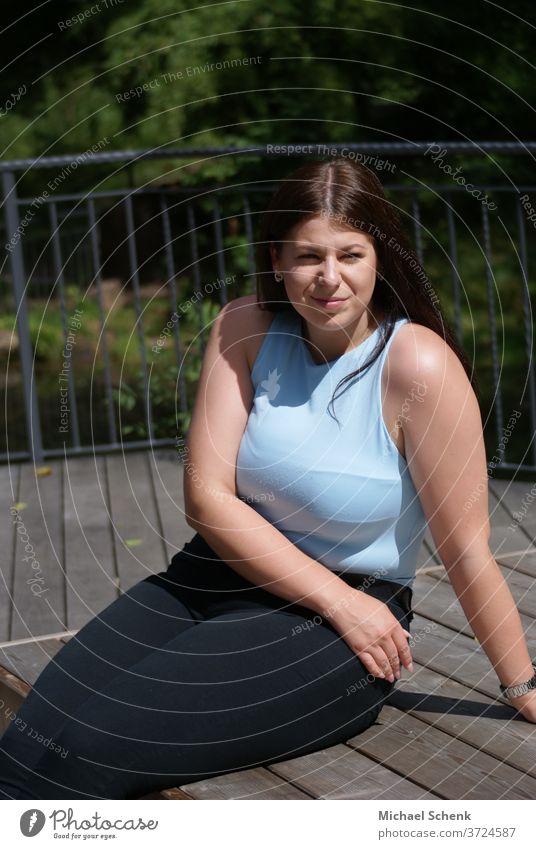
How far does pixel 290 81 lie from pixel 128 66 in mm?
1012

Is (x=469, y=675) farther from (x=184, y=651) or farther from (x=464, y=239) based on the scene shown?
(x=464, y=239)

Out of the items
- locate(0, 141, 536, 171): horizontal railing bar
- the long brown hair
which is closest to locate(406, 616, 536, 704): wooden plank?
the long brown hair

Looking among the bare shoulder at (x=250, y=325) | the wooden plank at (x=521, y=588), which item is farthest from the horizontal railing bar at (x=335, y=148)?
the bare shoulder at (x=250, y=325)

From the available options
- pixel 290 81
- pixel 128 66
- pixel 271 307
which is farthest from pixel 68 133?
pixel 271 307

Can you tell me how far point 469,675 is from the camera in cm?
252

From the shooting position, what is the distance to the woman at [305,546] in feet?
6.95

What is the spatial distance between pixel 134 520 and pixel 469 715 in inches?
81.3

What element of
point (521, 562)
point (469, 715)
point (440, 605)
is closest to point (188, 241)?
point (521, 562)

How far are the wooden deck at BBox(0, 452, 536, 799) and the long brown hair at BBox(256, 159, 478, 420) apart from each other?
2.03 feet

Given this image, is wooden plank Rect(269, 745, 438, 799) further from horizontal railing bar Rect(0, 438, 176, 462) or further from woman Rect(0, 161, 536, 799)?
horizontal railing bar Rect(0, 438, 176, 462)

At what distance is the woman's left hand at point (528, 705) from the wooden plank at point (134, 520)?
152cm

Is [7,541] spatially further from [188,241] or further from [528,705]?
[188,241]

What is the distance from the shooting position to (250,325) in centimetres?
252

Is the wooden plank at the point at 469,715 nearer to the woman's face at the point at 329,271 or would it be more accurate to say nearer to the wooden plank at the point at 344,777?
the wooden plank at the point at 344,777
